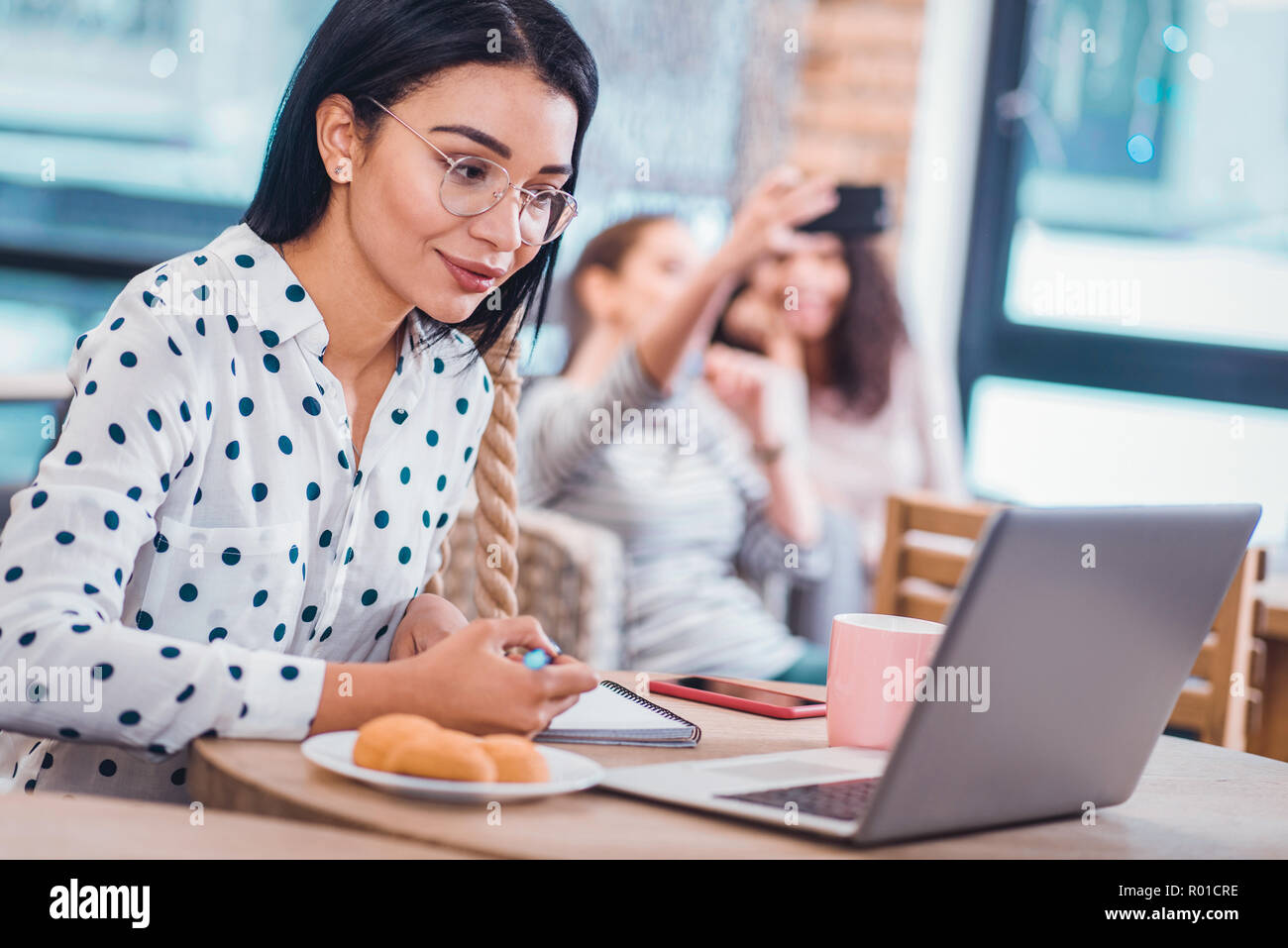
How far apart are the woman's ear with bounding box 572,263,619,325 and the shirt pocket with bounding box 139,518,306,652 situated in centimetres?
143

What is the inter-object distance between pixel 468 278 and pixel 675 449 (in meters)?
1.26

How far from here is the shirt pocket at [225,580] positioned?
1038 mm

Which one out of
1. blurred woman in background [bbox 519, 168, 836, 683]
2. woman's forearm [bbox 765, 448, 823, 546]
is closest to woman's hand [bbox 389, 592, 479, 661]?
blurred woman in background [bbox 519, 168, 836, 683]

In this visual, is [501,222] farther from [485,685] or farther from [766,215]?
[766,215]

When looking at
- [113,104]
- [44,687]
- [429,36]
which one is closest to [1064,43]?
[113,104]

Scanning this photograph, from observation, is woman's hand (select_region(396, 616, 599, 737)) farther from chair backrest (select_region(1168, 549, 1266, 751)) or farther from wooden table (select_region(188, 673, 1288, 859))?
chair backrest (select_region(1168, 549, 1266, 751))

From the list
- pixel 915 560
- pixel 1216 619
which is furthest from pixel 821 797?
pixel 915 560

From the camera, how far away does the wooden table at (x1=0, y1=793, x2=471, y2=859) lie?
67 cm

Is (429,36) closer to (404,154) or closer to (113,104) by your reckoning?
(404,154)

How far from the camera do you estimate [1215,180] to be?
3477mm

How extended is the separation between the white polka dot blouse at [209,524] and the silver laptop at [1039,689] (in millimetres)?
304

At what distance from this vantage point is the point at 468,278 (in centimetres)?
111
